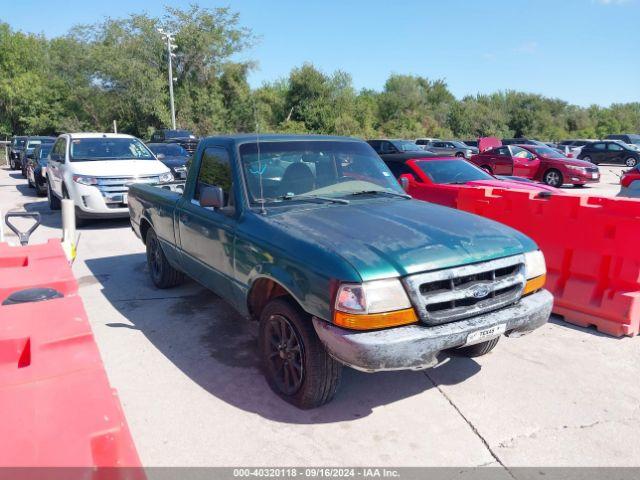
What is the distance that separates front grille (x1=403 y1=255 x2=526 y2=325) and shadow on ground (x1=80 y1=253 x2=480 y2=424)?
0.88 metres

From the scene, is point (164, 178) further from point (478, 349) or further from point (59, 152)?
point (478, 349)

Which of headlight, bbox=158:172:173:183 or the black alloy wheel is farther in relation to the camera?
headlight, bbox=158:172:173:183

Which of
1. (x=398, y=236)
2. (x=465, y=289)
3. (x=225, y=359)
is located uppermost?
(x=398, y=236)

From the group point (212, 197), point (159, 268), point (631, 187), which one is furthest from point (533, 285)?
point (631, 187)

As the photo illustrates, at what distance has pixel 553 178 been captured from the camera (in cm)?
1870

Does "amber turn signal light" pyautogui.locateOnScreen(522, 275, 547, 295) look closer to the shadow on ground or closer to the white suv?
the shadow on ground

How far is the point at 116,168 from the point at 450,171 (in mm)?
6364

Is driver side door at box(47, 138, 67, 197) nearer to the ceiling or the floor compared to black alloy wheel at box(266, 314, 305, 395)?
nearer to the ceiling

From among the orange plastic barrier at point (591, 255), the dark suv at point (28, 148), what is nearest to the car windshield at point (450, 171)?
the orange plastic barrier at point (591, 255)

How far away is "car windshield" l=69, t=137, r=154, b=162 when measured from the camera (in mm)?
10336

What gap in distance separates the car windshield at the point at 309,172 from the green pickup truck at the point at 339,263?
1cm

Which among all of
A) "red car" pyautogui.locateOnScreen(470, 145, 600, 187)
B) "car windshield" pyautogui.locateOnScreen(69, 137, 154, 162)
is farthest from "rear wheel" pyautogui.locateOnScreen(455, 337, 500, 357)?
"red car" pyautogui.locateOnScreen(470, 145, 600, 187)

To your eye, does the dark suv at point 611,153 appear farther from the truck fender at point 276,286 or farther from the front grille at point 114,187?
the truck fender at point 276,286

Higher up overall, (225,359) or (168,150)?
(168,150)
